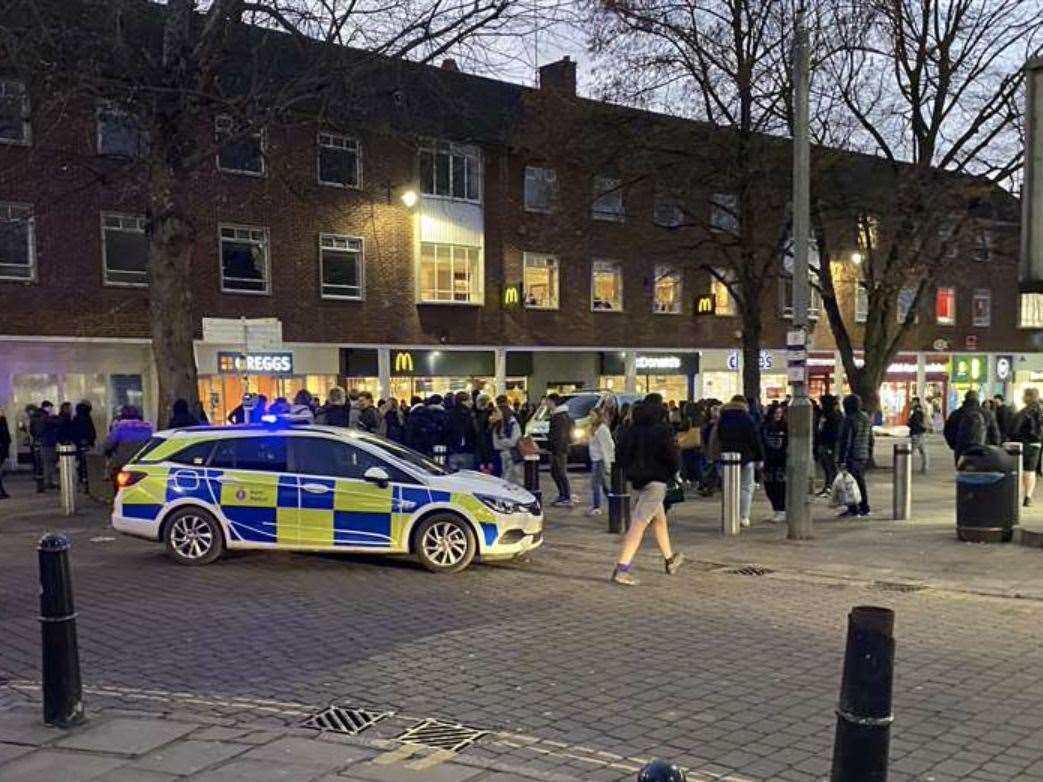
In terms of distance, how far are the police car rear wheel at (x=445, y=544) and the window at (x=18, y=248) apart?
17.0 meters

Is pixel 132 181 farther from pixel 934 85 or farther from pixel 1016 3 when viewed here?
pixel 1016 3

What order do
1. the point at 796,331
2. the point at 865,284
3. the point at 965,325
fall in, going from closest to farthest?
the point at 796,331 < the point at 865,284 < the point at 965,325

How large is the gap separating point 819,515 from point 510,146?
1904 centimetres

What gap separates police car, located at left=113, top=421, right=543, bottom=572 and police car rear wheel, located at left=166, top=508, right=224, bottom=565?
0.01 meters

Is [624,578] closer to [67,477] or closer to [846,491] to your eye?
[846,491]

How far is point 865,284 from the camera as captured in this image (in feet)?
66.1

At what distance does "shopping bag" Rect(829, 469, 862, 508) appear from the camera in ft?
43.5

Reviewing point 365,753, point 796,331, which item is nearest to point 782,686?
point 365,753

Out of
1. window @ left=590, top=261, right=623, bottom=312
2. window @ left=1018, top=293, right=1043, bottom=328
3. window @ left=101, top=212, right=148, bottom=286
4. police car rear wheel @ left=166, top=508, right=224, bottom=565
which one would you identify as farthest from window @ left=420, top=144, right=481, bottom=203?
window @ left=1018, top=293, right=1043, bottom=328

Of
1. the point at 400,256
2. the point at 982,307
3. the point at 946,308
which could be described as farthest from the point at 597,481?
the point at 982,307

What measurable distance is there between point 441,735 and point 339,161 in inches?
968

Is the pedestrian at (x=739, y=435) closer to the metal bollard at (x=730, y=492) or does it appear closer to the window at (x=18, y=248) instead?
the metal bollard at (x=730, y=492)

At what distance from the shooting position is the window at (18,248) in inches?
879

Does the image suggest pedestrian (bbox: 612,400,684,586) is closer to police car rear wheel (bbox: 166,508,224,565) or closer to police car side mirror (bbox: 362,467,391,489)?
police car side mirror (bbox: 362,467,391,489)
